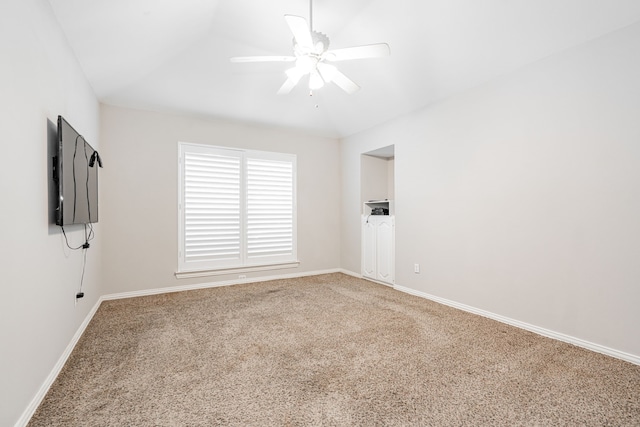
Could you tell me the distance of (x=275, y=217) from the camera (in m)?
5.09

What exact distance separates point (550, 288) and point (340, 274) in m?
3.26

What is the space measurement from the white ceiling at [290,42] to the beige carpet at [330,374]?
2615mm

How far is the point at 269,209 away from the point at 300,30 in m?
3.29

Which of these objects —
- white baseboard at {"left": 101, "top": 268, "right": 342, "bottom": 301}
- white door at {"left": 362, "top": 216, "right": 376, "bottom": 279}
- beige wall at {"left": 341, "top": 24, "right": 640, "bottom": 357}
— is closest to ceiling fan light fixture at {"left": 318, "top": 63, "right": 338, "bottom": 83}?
beige wall at {"left": 341, "top": 24, "right": 640, "bottom": 357}

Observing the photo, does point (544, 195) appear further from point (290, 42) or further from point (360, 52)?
point (290, 42)

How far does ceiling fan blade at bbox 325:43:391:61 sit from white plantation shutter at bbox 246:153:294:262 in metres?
2.86

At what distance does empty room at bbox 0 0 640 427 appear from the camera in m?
1.75

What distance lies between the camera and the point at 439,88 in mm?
3578

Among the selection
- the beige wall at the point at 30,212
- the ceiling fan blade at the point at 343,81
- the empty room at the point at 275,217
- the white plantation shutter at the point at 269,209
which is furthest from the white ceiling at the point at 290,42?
the white plantation shutter at the point at 269,209

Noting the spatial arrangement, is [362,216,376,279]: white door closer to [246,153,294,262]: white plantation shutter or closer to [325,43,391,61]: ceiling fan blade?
[246,153,294,262]: white plantation shutter

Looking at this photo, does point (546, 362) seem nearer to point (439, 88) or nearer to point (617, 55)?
point (617, 55)

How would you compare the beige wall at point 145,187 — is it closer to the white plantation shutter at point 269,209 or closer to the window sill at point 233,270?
the window sill at point 233,270

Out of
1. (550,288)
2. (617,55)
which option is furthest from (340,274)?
(617,55)

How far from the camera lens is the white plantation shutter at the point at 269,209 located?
4.88m
